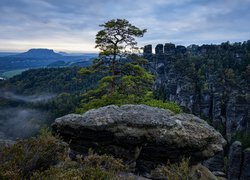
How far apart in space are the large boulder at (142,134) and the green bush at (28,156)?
123 inches

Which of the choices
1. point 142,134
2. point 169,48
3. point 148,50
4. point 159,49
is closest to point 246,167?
point 142,134

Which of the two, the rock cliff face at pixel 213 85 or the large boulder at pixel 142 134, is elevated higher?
the large boulder at pixel 142 134

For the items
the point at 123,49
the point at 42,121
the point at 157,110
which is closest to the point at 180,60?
the point at 42,121

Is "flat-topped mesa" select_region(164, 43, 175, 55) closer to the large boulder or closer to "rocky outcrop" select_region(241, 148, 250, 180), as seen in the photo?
"rocky outcrop" select_region(241, 148, 250, 180)

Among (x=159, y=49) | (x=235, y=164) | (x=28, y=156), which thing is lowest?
(x=235, y=164)

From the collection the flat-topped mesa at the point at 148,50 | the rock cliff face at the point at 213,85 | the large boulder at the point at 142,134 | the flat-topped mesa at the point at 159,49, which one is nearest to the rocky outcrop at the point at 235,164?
the large boulder at the point at 142,134

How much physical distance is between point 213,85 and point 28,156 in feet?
339

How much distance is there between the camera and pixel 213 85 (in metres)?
105

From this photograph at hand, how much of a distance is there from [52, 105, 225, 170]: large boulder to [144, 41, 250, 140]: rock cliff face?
82516 mm

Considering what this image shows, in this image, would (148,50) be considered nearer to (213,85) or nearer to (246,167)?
(213,85)

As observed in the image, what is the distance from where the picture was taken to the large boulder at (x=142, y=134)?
12.9 meters

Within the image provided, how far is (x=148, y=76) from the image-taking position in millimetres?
23844

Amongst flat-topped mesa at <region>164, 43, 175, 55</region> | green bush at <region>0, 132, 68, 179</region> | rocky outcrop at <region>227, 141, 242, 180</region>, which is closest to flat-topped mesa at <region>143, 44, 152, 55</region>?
flat-topped mesa at <region>164, 43, 175, 55</region>

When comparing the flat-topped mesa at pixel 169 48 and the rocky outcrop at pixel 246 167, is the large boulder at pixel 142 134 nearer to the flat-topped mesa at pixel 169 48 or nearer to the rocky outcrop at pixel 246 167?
the rocky outcrop at pixel 246 167
